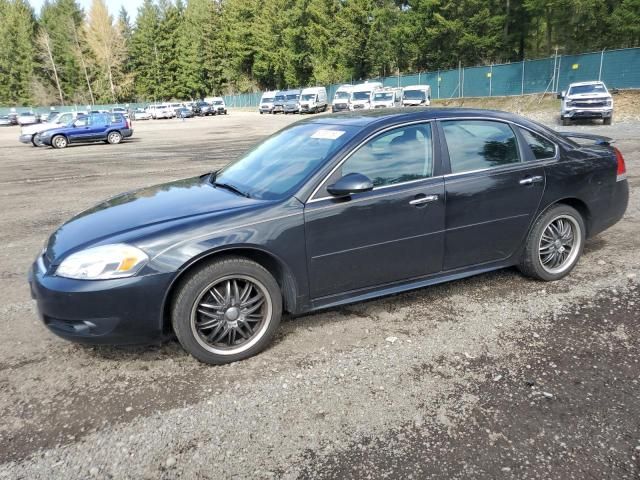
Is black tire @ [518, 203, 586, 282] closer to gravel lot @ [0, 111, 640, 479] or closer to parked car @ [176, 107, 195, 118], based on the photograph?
gravel lot @ [0, 111, 640, 479]

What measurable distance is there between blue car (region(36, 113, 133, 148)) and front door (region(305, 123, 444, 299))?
22.0m

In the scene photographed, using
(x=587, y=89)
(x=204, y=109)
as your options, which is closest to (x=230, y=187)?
(x=587, y=89)

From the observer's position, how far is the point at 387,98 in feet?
116

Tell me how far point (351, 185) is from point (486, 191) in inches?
50.8

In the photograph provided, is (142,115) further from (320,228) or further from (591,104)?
(320,228)

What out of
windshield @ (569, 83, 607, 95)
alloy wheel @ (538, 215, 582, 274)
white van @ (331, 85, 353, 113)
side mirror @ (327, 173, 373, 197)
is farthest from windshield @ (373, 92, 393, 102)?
side mirror @ (327, 173, 373, 197)

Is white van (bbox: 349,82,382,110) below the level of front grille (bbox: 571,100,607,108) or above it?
above

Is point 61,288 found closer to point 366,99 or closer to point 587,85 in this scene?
point 587,85

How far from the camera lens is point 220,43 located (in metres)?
95.0

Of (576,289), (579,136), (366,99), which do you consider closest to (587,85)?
(366,99)

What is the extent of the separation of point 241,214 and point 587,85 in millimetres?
23426

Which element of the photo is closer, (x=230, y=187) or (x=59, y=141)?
(x=230, y=187)

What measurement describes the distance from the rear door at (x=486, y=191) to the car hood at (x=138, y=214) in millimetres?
1615

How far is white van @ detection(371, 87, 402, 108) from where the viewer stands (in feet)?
114
